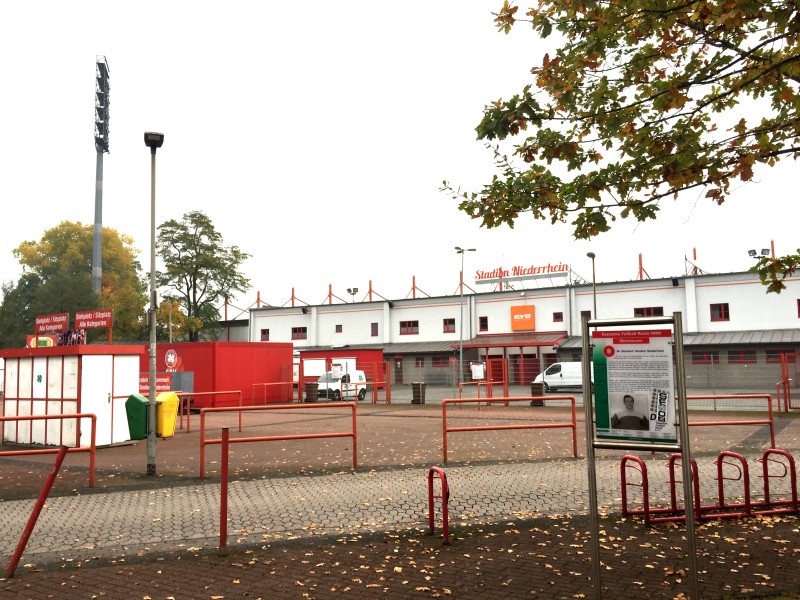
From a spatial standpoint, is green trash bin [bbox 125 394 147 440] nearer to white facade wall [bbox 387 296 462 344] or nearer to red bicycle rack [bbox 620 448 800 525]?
red bicycle rack [bbox 620 448 800 525]

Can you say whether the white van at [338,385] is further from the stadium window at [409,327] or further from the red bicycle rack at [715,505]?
the red bicycle rack at [715,505]

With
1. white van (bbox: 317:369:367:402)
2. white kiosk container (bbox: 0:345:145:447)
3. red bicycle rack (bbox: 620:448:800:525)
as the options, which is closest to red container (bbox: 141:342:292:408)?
white van (bbox: 317:369:367:402)

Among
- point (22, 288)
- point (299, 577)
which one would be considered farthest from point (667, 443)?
point (22, 288)

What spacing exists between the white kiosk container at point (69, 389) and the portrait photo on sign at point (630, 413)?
12371mm

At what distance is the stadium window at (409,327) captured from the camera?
5744cm

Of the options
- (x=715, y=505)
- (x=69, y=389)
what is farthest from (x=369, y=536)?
(x=69, y=389)

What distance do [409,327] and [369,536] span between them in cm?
5111

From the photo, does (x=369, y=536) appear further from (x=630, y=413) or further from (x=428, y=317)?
(x=428, y=317)

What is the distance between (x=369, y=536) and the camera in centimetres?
671

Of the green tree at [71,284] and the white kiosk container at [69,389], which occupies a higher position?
the green tree at [71,284]

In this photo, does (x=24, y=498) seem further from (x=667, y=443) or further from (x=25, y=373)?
(x=667, y=443)

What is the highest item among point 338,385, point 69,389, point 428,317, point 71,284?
point 71,284

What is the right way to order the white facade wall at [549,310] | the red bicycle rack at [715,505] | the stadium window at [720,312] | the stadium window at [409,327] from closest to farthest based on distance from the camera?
the red bicycle rack at [715,505] < the white facade wall at [549,310] < the stadium window at [720,312] < the stadium window at [409,327]

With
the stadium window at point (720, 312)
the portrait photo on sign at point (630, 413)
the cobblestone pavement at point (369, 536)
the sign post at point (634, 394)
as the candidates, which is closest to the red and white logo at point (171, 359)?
the cobblestone pavement at point (369, 536)
